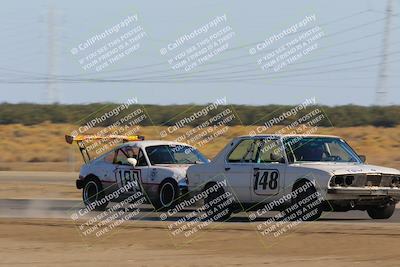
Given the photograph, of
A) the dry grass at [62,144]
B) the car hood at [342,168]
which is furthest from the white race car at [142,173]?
the dry grass at [62,144]

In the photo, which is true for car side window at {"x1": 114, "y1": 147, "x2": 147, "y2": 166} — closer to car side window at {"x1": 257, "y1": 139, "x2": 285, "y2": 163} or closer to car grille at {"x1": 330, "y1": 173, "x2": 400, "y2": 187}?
car side window at {"x1": 257, "y1": 139, "x2": 285, "y2": 163}

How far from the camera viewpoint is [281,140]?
19.0m

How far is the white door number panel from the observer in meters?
18.5

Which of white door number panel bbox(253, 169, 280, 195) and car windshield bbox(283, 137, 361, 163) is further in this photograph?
car windshield bbox(283, 137, 361, 163)

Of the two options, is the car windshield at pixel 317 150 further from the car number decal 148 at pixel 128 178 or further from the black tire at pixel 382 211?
the car number decal 148 at pixel 128 178

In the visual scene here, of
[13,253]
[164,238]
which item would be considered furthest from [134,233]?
[13,253]

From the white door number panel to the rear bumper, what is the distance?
1142 millimetres

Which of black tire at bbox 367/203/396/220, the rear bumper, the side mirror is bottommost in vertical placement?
black tire at bbox 367/203/396/220

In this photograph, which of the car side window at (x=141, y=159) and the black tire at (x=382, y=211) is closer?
the black tire at (x=382, y=211)

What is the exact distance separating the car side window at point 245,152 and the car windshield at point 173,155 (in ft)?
7.96

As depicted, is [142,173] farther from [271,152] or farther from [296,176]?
[296,176]

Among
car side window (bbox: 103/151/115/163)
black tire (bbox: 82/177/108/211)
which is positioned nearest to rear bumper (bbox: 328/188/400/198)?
black tire (bbox: 82/177/108/211)

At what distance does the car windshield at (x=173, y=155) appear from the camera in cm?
2189

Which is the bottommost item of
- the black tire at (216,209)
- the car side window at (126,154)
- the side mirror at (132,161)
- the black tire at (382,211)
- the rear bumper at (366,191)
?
the black tire at (382,211)
